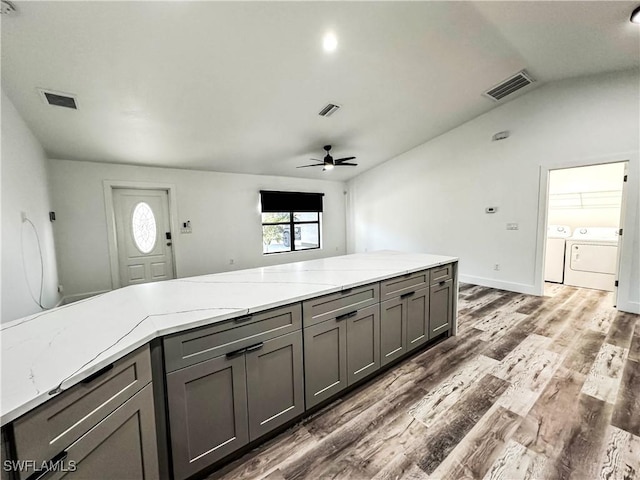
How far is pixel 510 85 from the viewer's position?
12.2 ft

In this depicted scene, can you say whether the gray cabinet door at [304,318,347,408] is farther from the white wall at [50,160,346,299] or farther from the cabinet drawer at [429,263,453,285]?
the white wall at [50,160,346,299]

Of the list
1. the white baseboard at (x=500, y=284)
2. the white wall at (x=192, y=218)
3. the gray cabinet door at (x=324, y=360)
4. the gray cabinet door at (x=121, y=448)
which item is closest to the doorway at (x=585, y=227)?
the white baseboard at (x=500, y=284)

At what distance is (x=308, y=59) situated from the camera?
2.72 meters

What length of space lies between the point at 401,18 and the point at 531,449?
3401 millimetres

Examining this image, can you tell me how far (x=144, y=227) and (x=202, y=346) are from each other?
4.58 m

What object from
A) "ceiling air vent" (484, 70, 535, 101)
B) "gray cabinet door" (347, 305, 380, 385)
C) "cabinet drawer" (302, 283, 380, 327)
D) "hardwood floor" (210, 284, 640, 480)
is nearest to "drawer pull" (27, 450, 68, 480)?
"hardwood floor" (210, 284, 640, 480)

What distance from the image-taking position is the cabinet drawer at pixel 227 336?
114 centimetres

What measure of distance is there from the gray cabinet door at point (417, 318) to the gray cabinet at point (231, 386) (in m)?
1.12

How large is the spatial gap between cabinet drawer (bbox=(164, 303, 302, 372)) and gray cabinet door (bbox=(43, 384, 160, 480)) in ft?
0.53

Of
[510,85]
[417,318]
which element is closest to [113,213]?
[417,318]

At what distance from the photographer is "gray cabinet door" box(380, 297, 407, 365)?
2.01m

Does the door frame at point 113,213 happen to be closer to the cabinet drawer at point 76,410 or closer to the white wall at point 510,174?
the cabinet drawer at point 76,410

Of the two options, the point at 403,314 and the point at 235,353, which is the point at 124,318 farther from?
the point at 403,314

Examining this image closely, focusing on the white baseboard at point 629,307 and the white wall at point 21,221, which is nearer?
the white wall at point 21,221
